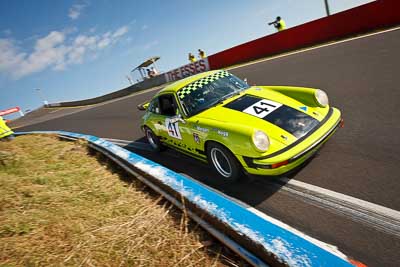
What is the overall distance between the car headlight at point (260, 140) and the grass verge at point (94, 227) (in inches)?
45.5

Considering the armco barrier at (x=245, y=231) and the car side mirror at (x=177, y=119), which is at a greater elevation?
the car side mirror at (x=177, y=119)

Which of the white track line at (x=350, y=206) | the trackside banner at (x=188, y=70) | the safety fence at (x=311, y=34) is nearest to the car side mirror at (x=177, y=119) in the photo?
the white track line at (x=350, y=206)

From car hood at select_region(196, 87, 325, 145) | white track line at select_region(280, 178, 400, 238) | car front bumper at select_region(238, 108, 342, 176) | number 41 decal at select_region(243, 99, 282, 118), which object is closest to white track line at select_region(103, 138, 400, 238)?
white track line at select_region(280, 178, 400, 238)

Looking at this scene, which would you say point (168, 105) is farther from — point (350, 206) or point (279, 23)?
point (279, 23)

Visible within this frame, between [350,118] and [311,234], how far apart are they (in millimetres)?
2824

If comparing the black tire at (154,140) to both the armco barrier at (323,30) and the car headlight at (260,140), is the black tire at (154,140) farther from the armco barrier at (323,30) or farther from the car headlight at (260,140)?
the armco barrier at (323,30)

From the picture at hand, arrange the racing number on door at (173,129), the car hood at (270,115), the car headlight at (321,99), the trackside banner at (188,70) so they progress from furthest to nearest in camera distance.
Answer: the trackside banner at (188,70), the racing number on door at (173,129), the car headlight at (321,99), the car hood at (270,115)

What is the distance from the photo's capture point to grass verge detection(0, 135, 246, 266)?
1.94 meters

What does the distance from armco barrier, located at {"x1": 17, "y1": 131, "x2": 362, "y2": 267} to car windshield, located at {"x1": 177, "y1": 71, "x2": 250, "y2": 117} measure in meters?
1.47

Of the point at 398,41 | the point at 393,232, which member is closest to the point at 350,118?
the point at 393,232

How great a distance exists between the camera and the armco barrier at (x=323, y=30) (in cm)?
1106

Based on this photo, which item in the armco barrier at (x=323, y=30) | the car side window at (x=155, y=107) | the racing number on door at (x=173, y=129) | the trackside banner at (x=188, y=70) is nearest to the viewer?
the racing number on door at (x=173, y=129)

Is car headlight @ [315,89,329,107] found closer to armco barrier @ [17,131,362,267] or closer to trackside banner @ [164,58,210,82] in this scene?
armco barrier @ [17,131,362,267]

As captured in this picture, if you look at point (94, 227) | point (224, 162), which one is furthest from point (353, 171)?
point (94, 227)
